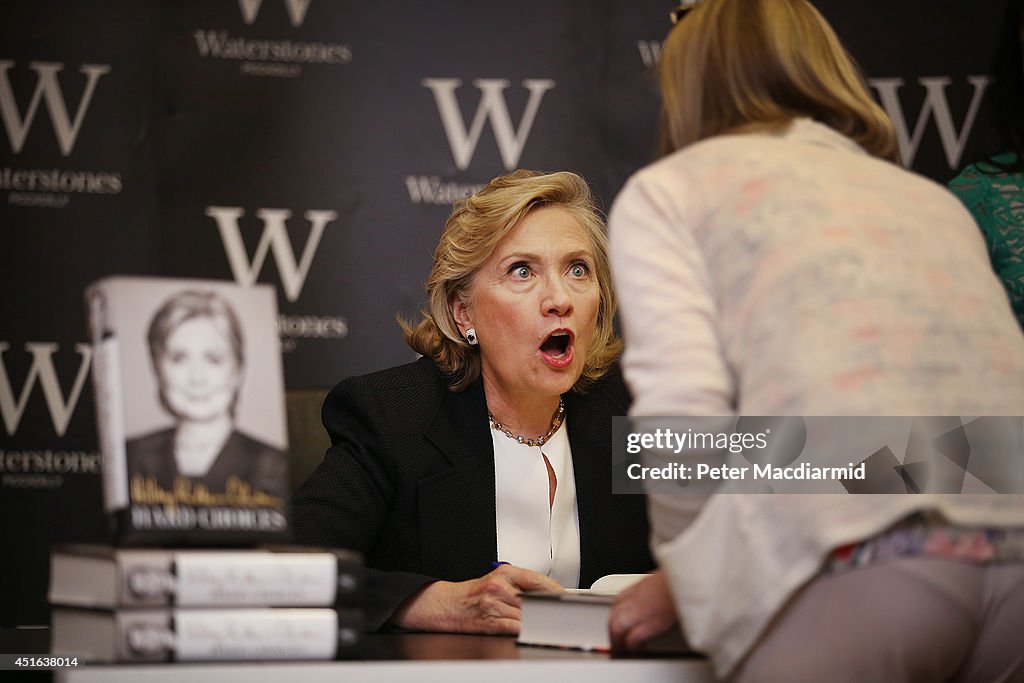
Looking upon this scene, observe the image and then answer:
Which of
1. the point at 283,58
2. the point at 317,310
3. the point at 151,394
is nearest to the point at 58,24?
the point at 283,58

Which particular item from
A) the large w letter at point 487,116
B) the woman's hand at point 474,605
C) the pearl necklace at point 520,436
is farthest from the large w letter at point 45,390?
the woman's hand at point 474,605

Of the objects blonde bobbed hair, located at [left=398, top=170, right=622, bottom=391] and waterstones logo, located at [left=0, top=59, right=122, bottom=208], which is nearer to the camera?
blonde bobbed hair, located at [left=398, top=170, right=622, bottom=391]

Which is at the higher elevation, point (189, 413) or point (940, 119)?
point (940, 119)

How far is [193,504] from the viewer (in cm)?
114

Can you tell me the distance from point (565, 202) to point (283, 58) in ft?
5.08

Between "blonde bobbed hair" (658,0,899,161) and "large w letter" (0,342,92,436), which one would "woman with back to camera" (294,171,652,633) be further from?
"large w letter" (0,342,92,436)

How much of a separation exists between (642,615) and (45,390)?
109 inches

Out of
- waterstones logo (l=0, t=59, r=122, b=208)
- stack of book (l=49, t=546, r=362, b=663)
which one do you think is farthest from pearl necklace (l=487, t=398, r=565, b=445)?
waterstones logo (l=0, t=59, r=122, b=208)

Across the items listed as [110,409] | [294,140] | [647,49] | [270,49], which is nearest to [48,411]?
[294,140]

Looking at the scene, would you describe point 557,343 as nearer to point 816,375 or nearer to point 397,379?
point 397,379

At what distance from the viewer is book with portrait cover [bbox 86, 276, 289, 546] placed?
44.6 inches

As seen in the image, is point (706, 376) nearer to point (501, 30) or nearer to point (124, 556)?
point (124, 556)

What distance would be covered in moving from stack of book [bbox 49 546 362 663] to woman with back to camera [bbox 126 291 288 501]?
8 centimetres

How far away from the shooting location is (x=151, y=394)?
3.79 feet
